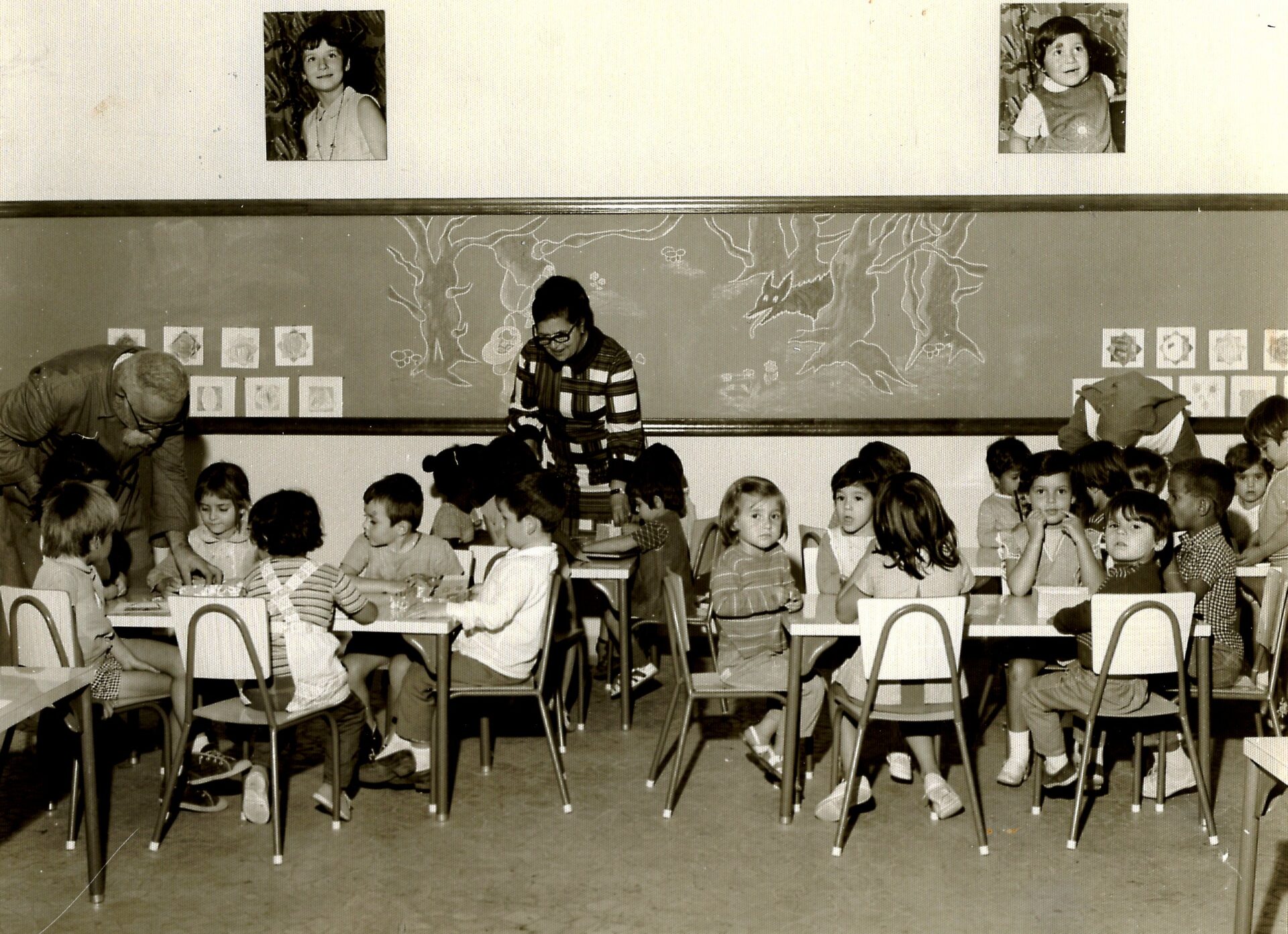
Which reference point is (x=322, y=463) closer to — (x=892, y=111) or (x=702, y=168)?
(x=702, y=168)

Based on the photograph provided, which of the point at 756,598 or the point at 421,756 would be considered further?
the point at 421,756

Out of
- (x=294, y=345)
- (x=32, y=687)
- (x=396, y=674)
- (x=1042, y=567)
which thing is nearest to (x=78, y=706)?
(x=32, y=687)

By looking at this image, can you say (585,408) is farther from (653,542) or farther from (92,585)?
→ (92,585)

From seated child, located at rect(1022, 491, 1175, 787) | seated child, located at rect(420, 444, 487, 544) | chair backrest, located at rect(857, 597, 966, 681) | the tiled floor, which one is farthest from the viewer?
seated child, located at rect(420, 444, 487, 544)

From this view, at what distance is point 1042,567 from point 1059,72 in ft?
9.12

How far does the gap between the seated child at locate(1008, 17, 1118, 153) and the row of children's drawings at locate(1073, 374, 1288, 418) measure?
3.69 feet

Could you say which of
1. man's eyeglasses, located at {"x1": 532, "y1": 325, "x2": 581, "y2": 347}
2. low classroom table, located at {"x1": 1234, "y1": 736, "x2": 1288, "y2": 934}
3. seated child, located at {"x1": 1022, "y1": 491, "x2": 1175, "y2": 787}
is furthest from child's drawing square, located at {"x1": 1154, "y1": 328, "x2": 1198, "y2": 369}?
low classroom table, located at {"x1": 1234, "y1": 736, "x2": 1288, "y2": 934}

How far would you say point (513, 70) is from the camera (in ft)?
19.5

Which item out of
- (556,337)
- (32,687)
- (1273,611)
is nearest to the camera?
(32,687)

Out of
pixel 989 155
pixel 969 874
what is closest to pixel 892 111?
pixel 989 155

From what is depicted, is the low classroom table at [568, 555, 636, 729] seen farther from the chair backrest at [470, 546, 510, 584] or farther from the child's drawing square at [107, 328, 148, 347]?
the child's drawing square at [107, 328, 148, 347]

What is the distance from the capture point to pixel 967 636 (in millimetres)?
3514

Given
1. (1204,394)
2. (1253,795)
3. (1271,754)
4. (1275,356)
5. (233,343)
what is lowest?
(1253,795)

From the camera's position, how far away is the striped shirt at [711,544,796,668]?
12.7 feet
